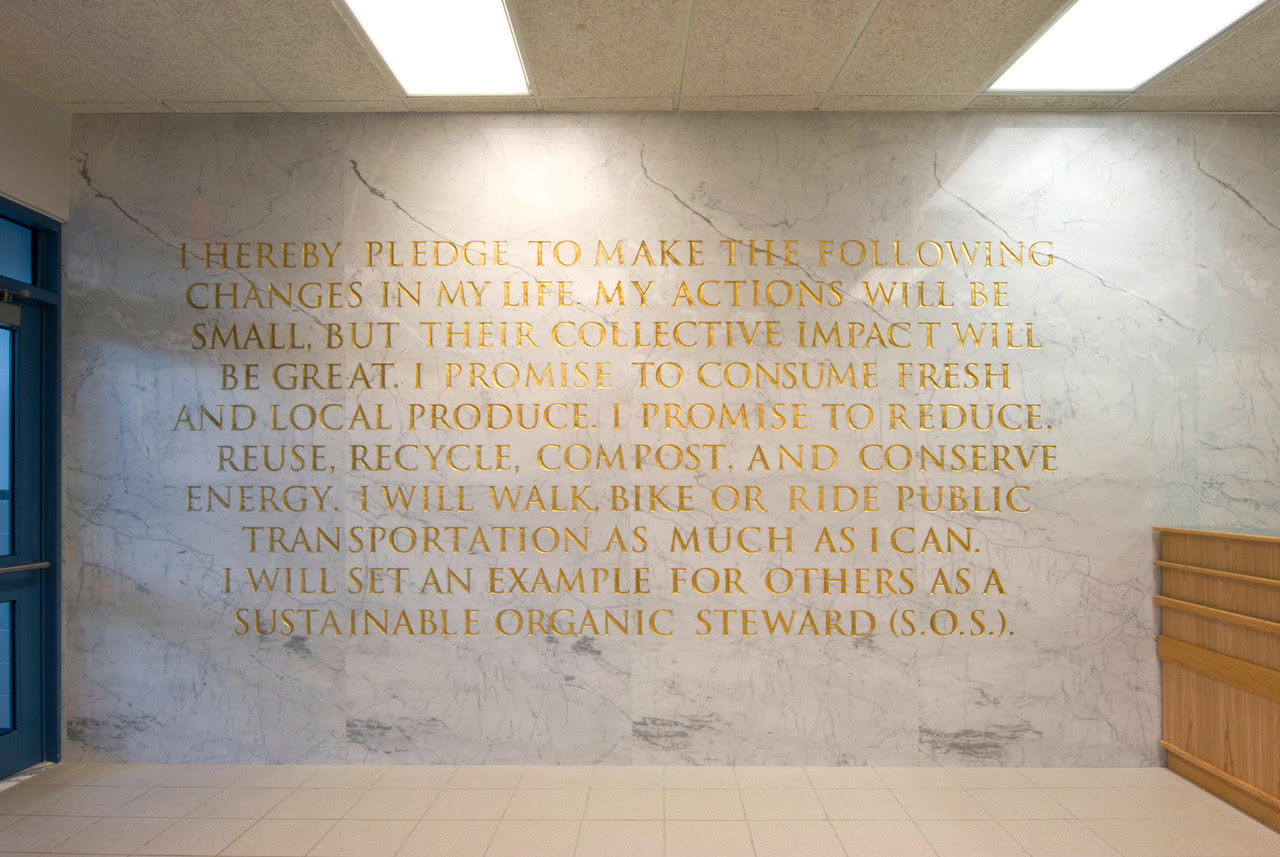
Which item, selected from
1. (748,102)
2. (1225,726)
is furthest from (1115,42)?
(1225,726)

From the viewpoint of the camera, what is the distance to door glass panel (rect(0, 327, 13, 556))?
404cm

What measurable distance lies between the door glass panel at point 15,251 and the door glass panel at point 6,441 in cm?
27

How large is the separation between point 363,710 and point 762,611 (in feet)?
6.37

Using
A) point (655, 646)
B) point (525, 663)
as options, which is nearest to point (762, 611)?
point (655, 646)

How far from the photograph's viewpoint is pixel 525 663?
418 centimetres

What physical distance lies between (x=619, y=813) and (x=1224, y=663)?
2572 millimetres

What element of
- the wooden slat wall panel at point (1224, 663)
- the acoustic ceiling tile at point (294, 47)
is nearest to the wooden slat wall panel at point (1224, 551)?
the wooden slat wall panel at point (1224, 663)

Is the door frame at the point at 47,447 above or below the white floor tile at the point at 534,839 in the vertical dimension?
above

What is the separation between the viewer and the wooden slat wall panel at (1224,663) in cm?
341

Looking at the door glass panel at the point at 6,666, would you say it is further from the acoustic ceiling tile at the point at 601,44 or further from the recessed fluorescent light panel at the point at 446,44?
the acoustic ceiling tile at the point at 601,44

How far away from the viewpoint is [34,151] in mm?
4047

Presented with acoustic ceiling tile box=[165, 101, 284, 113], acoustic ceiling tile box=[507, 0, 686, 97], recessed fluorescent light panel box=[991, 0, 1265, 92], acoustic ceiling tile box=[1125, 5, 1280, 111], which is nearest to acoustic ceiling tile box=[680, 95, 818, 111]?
acoustic ceiling tile box=[507, 0, 686, 97]

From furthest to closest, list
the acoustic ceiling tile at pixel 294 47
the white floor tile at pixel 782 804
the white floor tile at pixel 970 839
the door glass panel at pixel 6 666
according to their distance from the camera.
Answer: the door glass panel at pixel 6 666
the white floor tile at pixel 782 804
the acoustic ceiling tile at pixel 294 47
the white floor tile at pixel 970 839

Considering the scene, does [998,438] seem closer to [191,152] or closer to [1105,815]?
[1105,815]
